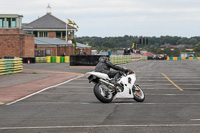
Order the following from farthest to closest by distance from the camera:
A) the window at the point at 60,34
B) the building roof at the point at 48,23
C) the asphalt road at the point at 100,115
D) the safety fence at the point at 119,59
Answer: the window at the point at 60,34, the building roof at the point at 48,23, the safety fence at the point at 119,59, the asphalt road at the point at 100,115

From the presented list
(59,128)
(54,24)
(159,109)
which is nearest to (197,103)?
(159,109)

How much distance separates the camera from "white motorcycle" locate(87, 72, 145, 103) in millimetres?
13008

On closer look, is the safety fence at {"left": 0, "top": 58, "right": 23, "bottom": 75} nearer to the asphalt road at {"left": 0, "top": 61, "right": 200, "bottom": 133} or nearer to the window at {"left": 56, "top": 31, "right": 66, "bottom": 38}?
the asphalt road at {"left": 0, "top": 61, "right": 200, "bottom": 133}

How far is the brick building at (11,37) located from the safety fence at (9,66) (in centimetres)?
3016

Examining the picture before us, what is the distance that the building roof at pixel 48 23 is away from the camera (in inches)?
3910

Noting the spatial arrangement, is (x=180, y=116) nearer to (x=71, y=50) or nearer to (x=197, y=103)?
(x=197, y=103)

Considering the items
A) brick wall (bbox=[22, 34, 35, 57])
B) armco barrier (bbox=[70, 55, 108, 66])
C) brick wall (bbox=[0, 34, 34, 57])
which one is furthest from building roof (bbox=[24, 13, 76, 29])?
armco barrier (bbox=[70, 55, 108, 66])

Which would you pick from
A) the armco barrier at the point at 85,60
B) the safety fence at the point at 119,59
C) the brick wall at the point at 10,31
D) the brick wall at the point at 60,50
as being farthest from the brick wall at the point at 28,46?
the armco barrier at the point at 85,60

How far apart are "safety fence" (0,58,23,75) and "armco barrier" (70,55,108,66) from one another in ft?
36.7

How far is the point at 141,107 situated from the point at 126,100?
6.84ft

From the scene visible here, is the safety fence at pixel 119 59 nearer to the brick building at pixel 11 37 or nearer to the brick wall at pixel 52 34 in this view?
the brick building at pixel 11 37

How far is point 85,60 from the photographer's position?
43781 millimetres

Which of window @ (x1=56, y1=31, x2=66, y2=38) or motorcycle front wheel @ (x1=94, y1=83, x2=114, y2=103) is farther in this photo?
window @ (x1=56, y1=31, x2=66, y2=38)

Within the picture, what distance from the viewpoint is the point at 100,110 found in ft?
37.7
